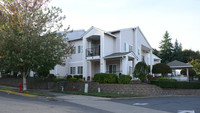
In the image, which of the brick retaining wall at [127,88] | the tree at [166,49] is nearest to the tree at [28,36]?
the brick retaining wall at [127,88]

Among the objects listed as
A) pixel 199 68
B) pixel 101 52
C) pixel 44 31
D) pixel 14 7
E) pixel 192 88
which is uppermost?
pixel 14 7

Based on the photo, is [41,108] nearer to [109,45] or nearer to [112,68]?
[109,45]

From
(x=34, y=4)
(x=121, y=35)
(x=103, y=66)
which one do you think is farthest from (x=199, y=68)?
(x=34, y=4)

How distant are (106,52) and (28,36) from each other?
10381 mm

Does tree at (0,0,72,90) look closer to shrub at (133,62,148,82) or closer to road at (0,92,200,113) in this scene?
road at (0,92,200,113)

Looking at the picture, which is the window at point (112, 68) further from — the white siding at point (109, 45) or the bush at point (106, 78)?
Answer: the bush at point (106, 78)

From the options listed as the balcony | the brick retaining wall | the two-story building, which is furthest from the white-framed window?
the brick retaining wall

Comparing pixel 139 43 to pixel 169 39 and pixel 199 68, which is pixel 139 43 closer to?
pixel 199 68

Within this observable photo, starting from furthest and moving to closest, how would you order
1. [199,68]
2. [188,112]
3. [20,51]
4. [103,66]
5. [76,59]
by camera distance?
[199,68]
[76,59]
[103,66]
[20,51]
[188,112]

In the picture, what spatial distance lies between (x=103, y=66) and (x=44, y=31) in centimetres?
860

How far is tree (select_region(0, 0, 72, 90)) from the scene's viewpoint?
1592 cm

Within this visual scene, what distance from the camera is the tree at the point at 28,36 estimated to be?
15.9 meters

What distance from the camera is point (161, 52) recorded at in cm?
5400

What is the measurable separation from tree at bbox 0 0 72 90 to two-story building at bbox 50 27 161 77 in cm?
483
